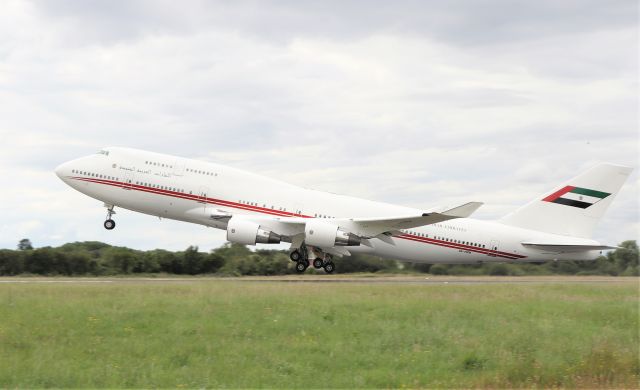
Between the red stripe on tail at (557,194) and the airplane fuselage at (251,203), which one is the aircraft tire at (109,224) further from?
the red stripe on tail at (557,194)

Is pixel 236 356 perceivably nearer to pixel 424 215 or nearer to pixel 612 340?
pixel 612 340

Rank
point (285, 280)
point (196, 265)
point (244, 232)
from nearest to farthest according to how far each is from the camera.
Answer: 1. point (244, 232)
2. point (285, 280)
3. point (196, 265)

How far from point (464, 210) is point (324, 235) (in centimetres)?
688

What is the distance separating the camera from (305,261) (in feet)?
125

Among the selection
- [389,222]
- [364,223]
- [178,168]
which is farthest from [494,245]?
[178,168]

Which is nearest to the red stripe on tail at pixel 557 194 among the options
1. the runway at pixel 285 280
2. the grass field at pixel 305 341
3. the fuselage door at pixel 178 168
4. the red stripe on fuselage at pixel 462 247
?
the red stripe on fuselage at pixel 462 247

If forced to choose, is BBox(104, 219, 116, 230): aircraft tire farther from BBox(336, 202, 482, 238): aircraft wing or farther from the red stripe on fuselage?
the red stripe on fuselage

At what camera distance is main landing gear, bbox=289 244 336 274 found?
37625mm

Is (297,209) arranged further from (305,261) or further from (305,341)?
(305,341)

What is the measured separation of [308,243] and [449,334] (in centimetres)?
1892

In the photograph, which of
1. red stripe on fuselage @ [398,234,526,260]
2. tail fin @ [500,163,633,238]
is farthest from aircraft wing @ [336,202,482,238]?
tail fin @ [500,163,633,238]

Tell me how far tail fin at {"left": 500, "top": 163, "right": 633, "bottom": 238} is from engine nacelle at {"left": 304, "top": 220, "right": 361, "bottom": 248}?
11.3 m

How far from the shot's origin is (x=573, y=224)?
4006 centimetres

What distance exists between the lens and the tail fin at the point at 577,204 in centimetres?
3950
